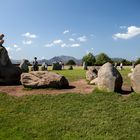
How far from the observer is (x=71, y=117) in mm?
10586

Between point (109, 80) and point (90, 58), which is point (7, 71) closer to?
point (109, 80)

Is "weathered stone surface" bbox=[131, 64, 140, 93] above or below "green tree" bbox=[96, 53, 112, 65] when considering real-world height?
below

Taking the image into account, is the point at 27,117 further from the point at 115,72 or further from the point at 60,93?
the point at 115,72

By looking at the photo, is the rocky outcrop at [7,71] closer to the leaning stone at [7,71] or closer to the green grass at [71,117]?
the leaning stone at [7,71]

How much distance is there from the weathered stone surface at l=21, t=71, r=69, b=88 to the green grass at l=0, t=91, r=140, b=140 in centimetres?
174

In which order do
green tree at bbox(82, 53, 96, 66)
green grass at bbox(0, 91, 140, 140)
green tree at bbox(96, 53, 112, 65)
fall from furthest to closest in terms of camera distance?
1. green tree at bbox(82, 53, 96, 66)
2. green tree at bbox(96, 53, 112, 65)
3. green grass at bbox(0, 91, 140, 140)

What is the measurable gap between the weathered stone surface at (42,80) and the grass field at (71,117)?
67.0 inches

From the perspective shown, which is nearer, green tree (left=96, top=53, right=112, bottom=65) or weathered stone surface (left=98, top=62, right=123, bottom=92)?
weathered stone surface (left=98, top=62, right=123, bottom=92)

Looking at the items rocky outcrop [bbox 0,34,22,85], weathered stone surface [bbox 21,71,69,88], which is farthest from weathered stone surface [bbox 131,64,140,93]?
rocky outcrop [bbox 0,34,22,85]

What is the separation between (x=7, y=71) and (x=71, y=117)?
8.09 metres

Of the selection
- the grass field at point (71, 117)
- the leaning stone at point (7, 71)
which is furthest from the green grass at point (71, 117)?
the leaning stone at point (7, 71)

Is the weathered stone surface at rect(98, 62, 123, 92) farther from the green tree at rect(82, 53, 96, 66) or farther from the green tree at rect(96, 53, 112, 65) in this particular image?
the green tree at rect(96, 53, 112, 65)

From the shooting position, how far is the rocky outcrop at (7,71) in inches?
676

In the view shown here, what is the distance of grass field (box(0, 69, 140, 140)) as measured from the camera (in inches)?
364
